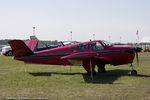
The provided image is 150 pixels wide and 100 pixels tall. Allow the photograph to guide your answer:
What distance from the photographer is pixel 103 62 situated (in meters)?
13.8

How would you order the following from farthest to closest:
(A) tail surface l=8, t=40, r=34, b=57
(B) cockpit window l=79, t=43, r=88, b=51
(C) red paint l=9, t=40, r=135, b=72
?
(B) cockpit window l=79, t=43, r=88, b=51, (A) tail surface l=8, t=40, r=34, b=57, (C) red paint l=9, t=40, r=135, b=72

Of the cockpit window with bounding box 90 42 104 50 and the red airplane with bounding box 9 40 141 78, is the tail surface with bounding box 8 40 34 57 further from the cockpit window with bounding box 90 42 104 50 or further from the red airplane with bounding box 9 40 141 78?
the cockpit window with bounding box 90 42 104 50

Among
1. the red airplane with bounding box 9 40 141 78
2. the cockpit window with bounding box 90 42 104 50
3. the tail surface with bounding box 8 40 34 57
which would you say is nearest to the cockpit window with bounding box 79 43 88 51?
the red airplane with bounding box 9 40 141 78

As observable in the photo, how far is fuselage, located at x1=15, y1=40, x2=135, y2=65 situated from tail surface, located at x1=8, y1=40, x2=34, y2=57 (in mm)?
273

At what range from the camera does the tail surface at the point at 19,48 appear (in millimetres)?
13680

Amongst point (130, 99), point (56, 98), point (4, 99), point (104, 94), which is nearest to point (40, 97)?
point (56, 98)

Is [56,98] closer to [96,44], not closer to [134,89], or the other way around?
[134,89]

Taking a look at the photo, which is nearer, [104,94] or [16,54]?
[104,94]

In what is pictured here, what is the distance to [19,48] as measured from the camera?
1400 centimetres

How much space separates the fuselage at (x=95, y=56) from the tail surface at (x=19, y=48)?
10.8 inches

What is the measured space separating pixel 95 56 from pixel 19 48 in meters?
5.03

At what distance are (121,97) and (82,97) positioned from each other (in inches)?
52.9

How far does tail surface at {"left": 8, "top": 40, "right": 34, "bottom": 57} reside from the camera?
1368 centimetres

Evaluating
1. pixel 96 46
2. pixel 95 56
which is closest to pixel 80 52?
pixel 96 46
